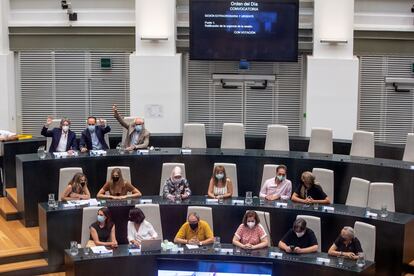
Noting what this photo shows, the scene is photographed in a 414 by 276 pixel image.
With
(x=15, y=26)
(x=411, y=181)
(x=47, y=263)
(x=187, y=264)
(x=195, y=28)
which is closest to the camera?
(x=187, y=264)

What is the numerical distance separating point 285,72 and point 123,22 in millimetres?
3493

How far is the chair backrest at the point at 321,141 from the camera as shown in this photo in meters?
13.5

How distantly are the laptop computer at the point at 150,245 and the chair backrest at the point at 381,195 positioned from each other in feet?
10.7

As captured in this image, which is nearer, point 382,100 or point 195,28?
point 195,28

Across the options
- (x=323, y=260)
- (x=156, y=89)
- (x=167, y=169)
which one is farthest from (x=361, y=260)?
(x=156, y=89)

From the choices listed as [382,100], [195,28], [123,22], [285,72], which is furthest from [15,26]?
[382,100]

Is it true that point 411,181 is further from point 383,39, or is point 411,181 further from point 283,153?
point 383,39

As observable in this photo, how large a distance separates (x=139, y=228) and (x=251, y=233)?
144cm

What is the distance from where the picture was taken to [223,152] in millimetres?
12898

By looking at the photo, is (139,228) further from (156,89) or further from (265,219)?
(156,89)

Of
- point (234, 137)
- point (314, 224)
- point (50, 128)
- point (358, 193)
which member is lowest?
point (314, 224)

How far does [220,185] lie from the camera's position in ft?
37.1

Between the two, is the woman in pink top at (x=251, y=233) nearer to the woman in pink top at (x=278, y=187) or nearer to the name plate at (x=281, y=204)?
the name plate at (x=281, y=204)

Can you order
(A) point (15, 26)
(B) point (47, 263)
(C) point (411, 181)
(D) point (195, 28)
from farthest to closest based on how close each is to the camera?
(A) point (15, 26) < (D) point (195, 28) < (C) point (411, 181) < (B) point (47, 263)
